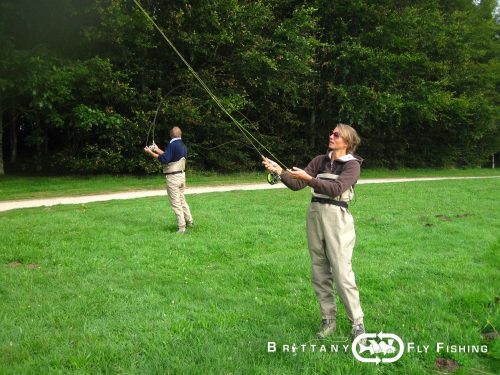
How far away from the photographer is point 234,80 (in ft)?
85.4

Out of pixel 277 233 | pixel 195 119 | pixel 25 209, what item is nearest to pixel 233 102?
pixel 195 119

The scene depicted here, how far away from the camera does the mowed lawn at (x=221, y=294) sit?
4.37 metres

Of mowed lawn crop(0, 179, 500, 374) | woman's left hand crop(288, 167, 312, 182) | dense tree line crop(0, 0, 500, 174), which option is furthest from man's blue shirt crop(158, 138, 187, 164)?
dense tree line crop(0, 0, 500, 174)

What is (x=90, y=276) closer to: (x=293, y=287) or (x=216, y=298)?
(x=216, y=298)

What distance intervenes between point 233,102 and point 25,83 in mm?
9211

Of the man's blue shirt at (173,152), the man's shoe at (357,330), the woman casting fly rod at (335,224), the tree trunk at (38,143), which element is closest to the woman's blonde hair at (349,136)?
the woman casting fly rod at (335,224)

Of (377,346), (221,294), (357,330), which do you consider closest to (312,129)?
(221,294)

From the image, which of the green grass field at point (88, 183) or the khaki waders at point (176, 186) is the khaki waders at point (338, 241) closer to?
the khaki waders at point (176, 186)

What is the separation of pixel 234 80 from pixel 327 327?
2229 cm

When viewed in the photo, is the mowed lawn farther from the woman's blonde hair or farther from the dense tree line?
the dense tree line

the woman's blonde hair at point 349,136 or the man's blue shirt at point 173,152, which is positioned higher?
the woman's blonde hair at point 349,136

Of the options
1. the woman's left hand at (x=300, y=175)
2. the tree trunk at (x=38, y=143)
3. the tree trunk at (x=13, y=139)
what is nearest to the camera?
the woman's left hand at (x=300, y=175)

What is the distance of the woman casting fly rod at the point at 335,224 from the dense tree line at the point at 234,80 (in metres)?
18.2

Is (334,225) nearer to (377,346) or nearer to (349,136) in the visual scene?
(349,136)
